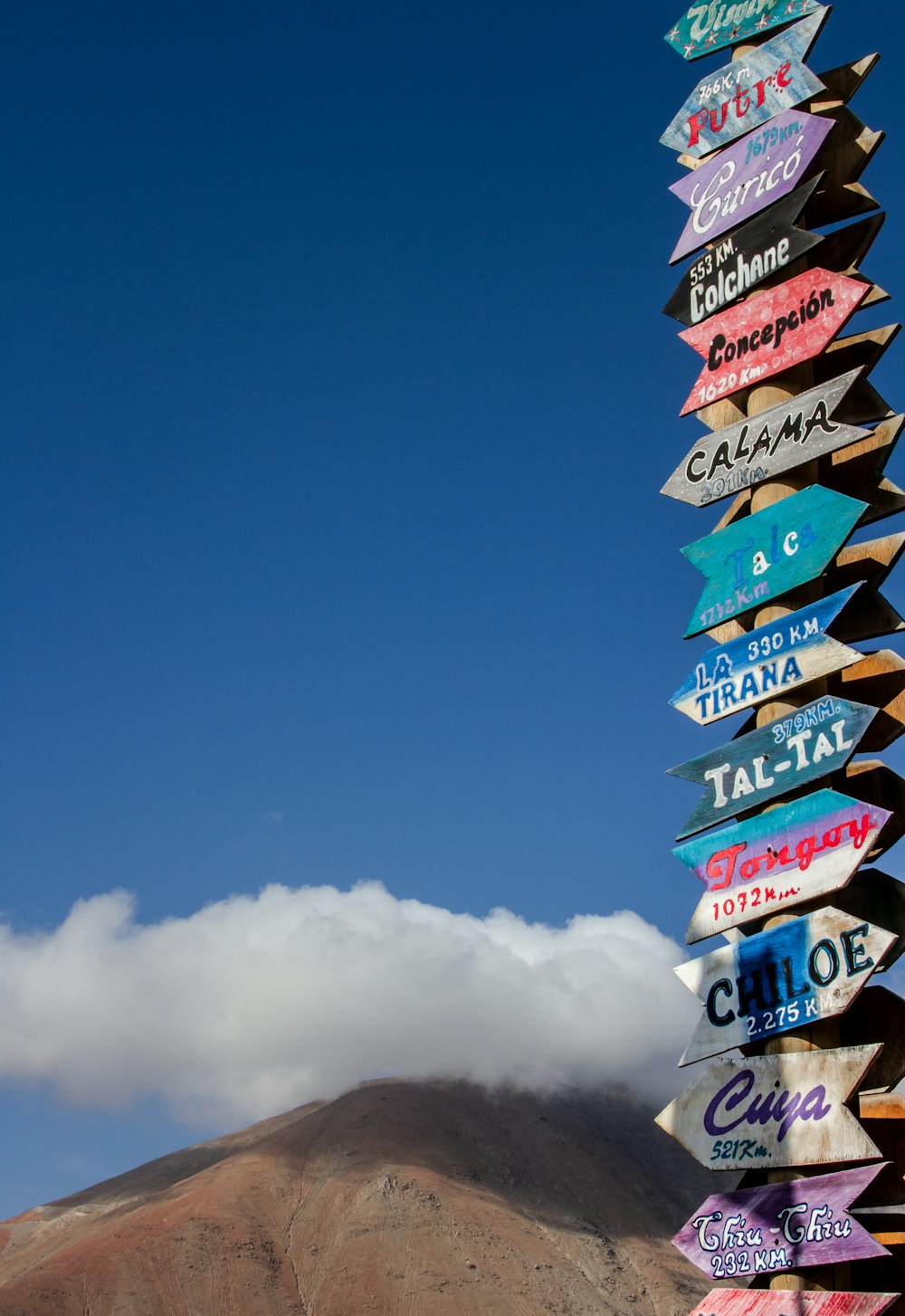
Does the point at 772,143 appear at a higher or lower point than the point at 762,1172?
higher

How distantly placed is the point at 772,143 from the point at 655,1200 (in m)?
131

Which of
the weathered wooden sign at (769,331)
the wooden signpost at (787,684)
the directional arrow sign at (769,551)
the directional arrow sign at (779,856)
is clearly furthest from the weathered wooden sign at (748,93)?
the directional arrow sign at (779,856)

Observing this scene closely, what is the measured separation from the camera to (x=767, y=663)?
979cm

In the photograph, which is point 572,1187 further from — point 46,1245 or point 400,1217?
point 46,1245

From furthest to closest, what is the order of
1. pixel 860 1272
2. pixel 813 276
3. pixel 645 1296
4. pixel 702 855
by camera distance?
pixel 645 1296, pixel 813 276, pixel 702 855, pixel 860 1272

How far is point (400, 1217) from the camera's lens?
107688 millimetres

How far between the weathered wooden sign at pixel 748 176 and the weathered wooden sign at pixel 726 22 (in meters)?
1.06

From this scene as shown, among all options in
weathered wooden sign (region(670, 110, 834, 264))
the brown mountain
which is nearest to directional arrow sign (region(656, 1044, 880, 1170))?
weathered wooden sign (region(670, 110, 834, 264))

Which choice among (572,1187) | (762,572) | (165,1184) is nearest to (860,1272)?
(762,572)

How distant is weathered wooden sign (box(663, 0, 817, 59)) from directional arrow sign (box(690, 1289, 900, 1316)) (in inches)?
367

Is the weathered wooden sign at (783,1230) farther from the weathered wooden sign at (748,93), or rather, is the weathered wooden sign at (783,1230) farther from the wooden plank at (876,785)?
the weathered wooden sign at (748,93)

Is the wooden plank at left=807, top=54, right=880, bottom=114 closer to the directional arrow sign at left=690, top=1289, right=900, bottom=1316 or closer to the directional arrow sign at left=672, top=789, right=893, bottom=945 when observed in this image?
the directional arrow sign at left=672, top=789, right=893, bottom=945

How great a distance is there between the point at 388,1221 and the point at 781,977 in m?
108

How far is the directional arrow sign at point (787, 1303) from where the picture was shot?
7.85m
